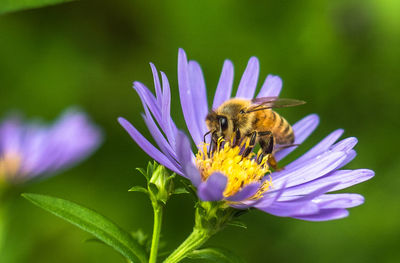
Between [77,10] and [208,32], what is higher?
[77,10]

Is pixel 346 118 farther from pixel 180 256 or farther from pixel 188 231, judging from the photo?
pixel 180 256

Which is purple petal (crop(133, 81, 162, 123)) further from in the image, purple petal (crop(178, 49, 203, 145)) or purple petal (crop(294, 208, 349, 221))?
purple petal (crop(294, 208, 349, 221))

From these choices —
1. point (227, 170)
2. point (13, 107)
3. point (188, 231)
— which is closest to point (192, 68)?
point (227, 170)

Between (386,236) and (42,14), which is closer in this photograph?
(386,236)

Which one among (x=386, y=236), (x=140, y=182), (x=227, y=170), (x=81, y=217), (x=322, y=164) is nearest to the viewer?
(x=81, y=217)

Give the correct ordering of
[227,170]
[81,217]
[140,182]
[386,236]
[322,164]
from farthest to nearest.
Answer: [140,182] < [386,236] < [227,170] < [322,164] < [81,217]
